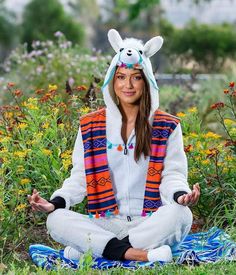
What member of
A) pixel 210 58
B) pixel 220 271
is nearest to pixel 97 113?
pixel 220 271

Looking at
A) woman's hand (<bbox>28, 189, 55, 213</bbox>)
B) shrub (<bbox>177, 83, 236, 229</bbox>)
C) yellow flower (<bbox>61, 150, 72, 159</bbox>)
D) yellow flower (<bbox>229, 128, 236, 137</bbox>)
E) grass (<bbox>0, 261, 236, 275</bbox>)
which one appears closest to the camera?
grass (<bbox>0, 261, 236, 275</bbox>)

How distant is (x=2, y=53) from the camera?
31125mm

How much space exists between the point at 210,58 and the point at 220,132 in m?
15.0

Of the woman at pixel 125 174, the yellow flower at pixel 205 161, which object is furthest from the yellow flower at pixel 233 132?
the woman at pixel 125 174

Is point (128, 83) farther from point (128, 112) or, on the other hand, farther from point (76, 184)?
point (76, 184)

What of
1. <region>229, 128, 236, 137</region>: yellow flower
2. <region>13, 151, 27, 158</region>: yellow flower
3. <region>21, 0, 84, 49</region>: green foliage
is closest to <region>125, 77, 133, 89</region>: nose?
<region>13, 151, 27, 158</region>: yellow flower

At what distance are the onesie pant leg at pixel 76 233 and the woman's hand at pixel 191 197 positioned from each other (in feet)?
1.69

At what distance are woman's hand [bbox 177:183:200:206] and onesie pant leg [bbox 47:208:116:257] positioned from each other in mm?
515

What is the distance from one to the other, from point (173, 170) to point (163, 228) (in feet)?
1.17

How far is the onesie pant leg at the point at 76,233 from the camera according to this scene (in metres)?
5.00

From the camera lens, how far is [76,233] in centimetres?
503

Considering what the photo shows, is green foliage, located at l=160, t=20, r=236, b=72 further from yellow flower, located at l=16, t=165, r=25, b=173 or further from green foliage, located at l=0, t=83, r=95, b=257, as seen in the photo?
yellow flower, located at l=16, t=165, r=25, b=173

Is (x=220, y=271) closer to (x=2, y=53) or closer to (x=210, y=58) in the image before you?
(x=210, y=58)

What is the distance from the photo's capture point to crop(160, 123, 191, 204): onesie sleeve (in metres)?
4.94
